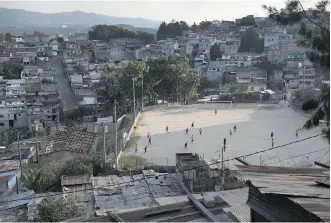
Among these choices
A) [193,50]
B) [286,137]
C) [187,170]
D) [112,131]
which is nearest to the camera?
[187,170]

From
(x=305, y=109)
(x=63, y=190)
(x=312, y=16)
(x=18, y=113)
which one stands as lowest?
(x=18, y=113)

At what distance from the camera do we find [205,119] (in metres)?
21.6

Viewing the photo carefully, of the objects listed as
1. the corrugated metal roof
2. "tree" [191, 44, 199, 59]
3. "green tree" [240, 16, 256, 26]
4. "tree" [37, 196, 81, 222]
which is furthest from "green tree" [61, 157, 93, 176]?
"green tree" [240, 16, 256, 26]

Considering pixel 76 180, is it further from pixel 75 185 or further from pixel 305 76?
pixel 305 76

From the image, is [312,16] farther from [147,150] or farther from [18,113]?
[18,113]

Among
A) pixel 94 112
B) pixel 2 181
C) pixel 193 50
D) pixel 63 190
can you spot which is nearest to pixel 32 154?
pixel 2 181

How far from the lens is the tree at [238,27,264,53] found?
48.6 meters

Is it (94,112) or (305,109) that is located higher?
(305,109)

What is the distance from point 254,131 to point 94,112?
14030 mm

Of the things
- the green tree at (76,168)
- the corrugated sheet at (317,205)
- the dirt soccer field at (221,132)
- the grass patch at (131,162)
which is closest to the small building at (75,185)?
the green tree at (76,168)

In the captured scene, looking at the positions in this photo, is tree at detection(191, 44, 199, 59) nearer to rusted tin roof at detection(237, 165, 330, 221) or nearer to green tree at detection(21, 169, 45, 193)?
green tree at detection(21, 169, 45, 193)

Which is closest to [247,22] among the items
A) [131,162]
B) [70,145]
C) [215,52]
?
[215,52]

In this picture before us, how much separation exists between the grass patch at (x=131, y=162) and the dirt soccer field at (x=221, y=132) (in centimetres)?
29

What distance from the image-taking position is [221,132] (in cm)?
1864
